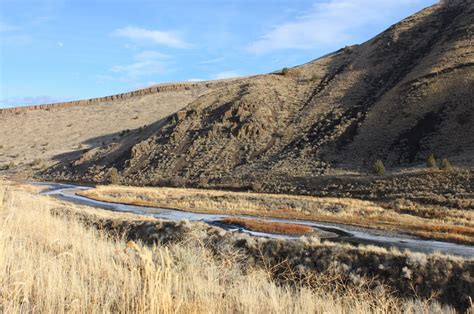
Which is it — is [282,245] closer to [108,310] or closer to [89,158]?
[108,310]

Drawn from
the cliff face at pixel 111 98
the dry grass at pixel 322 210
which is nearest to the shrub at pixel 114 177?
the dry grass at pixel 322 210

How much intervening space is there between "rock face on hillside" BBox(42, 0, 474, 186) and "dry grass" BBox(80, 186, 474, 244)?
908 centimetres

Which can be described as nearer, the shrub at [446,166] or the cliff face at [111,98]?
the shrub at [446,166]

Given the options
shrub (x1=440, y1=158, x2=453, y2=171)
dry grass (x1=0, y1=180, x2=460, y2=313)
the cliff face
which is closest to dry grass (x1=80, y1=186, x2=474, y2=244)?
shrub (x1=440, y1=158, x2=453, y2=171)

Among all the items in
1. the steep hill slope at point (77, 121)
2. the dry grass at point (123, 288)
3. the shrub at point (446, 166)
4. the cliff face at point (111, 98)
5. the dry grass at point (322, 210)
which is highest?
the cliff face at point (111, 98)

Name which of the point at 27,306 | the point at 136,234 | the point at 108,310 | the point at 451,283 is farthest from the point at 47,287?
the point at 136,234

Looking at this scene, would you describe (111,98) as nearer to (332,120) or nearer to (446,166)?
(332,120)

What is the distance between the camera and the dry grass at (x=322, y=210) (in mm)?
26184

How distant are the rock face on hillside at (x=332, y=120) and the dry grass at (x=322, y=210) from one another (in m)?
9.08

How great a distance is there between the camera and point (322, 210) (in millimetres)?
34375

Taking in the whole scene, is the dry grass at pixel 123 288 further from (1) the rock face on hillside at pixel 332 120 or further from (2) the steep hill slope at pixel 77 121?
(2) the steep hill slope at pixel 77 121

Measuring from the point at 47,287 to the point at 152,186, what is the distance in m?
56.3

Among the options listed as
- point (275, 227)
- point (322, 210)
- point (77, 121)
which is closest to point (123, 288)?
point (275, 227)

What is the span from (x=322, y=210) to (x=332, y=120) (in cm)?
2616
